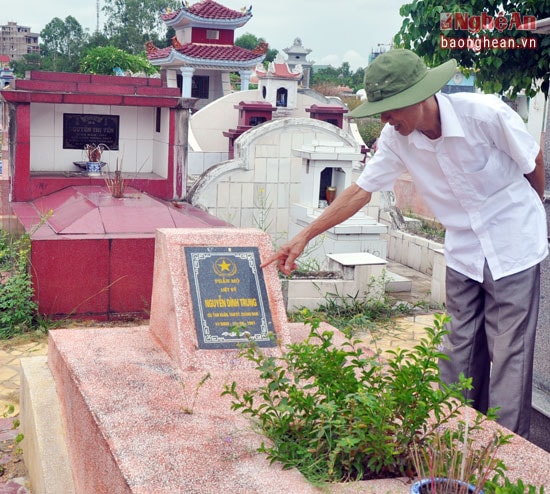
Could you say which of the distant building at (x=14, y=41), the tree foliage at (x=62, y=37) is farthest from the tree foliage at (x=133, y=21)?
the distant building at (x=14, y=41)

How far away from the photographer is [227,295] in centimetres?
377

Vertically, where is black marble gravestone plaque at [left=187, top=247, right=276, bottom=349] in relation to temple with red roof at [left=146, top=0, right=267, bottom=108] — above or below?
below

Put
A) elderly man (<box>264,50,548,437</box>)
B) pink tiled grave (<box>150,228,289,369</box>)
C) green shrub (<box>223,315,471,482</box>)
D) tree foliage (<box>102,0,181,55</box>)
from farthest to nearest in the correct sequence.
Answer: tree foliage (<box>102,0,181,55</box>) → pink tiled grave (<box>150,228,289,369</box>) → elderly man (<box>264,50,548,437</box>) → green shrub (<box>223,315,471,482</box>)

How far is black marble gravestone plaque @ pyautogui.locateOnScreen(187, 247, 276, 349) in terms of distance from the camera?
3.63 metres

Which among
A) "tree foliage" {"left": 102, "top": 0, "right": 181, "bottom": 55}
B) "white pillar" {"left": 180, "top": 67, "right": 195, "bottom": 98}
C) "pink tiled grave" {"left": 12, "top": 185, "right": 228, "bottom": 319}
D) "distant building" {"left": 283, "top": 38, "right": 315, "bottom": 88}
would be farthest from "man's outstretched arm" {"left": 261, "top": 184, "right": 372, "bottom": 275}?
"tree foliage" {"left": 102, "top": 0, "right": 181, "bottom": 55}

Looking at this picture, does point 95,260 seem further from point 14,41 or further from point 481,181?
point 14,41

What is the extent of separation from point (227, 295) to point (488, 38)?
22.3 ft

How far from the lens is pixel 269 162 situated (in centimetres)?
1073

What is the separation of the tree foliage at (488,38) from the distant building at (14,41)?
104m

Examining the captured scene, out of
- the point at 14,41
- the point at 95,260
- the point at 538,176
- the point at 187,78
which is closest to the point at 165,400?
the point at 538,176

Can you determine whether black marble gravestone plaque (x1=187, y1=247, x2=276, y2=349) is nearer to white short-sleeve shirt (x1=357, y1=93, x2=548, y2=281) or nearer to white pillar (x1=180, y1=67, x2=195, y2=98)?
white short-sleeve shirt (x1=357, y1=93, x2=548, y2=281)

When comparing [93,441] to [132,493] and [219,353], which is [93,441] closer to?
[132,493]

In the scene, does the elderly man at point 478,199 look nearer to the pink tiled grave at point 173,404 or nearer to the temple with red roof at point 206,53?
the pink tiled grave at point 173,404

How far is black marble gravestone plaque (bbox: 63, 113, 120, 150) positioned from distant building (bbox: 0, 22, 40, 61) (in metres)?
104
